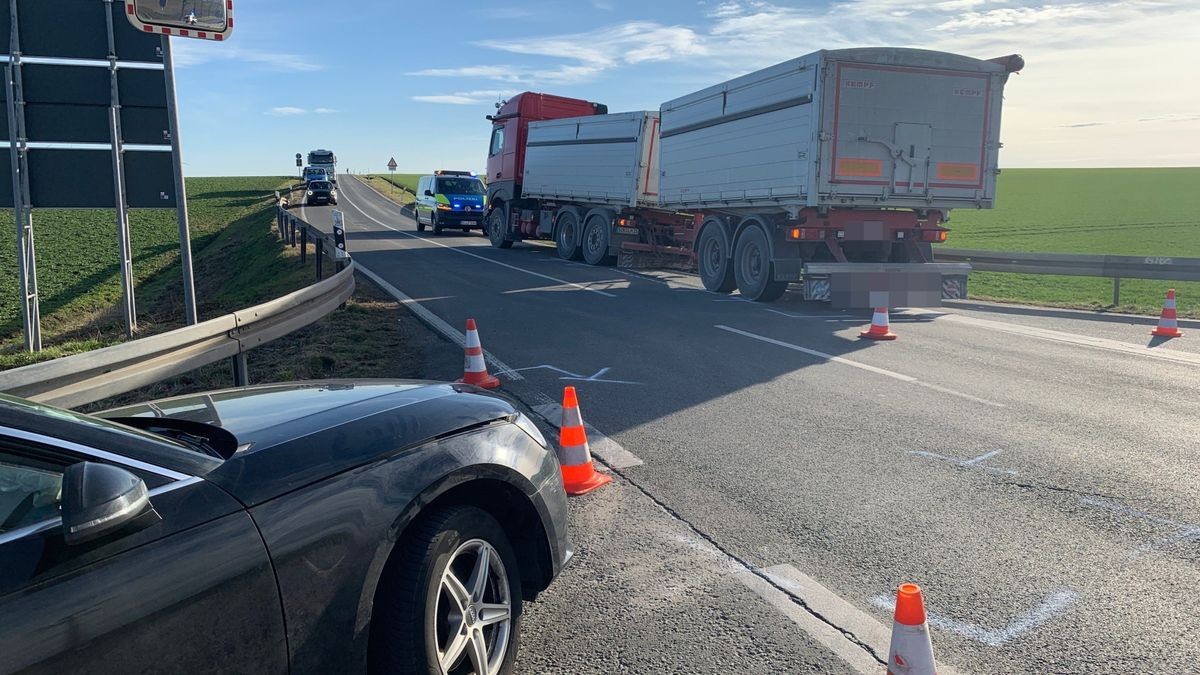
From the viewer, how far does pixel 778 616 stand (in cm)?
337

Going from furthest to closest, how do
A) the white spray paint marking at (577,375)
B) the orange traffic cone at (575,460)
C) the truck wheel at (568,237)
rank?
the truck wheel at (568,237) < the white spray paint marking at (577,375) < the orange traffic cone at (575,460)

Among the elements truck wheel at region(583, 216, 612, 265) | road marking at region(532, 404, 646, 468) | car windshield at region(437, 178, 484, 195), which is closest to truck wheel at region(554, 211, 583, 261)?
truck wheel at region(583, 216, 612, 265)

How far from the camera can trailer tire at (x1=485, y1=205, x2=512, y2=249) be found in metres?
25.3

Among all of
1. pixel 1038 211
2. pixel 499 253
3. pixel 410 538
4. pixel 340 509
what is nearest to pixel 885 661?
pixel 410 538

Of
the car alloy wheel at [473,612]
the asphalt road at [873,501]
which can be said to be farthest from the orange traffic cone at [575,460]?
the car alloy wheel at [473,612]

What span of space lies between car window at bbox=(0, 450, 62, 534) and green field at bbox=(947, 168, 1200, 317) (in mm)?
14180

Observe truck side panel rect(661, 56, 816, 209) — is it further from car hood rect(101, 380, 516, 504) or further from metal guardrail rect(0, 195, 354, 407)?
car hood rect(101, 380, 516, 504)

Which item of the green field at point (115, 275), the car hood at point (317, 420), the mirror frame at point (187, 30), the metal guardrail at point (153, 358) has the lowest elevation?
the green field at point (115, 275)

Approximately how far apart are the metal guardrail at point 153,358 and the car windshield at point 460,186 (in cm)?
2483

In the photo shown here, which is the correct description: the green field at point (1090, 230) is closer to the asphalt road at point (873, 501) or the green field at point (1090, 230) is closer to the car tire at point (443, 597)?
the asphalt road at point (873, 501)

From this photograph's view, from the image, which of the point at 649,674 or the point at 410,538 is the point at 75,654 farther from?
the point at 649,674

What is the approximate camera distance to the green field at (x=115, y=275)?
1463 centimetres

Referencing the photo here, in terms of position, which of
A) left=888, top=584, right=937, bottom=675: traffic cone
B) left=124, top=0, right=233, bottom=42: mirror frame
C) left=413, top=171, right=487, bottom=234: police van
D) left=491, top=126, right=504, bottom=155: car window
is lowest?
left=888, top=584, right=937, bottom=675: traffic cone

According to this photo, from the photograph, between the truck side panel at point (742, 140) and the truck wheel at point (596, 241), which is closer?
the truck side panel at point (742, 140)
